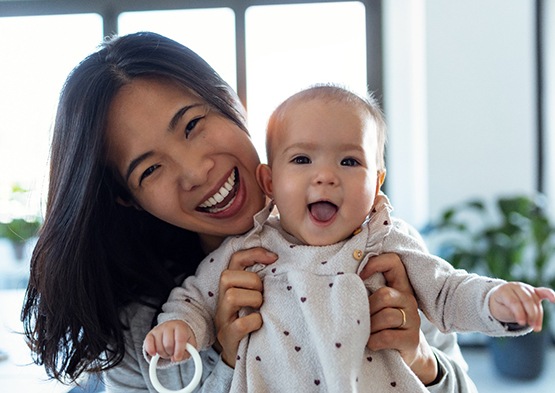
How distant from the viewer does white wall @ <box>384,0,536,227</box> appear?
151 inches

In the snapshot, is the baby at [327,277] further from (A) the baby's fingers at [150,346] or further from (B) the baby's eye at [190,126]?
(B) the baby's eye at [190,126]

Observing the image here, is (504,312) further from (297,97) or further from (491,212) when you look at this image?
(491,212)

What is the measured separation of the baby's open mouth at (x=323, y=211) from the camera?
3.53 ft

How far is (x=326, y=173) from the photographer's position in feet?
3.45

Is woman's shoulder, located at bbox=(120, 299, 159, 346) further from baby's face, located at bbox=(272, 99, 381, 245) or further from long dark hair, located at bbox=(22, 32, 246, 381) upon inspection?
baby's face, located at bbox=(272, 99, 381, 245)

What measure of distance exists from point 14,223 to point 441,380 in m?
3.48

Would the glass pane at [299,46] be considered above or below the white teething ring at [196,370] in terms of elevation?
above

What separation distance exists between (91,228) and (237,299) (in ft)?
1.29

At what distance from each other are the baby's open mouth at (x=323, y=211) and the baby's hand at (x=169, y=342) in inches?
11.5

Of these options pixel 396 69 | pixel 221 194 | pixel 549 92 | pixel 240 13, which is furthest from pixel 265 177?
pixel 549 92

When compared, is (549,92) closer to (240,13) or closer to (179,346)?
(240,13)

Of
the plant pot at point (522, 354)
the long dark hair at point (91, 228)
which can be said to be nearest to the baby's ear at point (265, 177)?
the long dark hair at point (91, 228)

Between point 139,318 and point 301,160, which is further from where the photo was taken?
point 139,318

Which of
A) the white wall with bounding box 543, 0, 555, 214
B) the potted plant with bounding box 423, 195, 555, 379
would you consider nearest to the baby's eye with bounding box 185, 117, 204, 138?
the potted plant with bounding box 423, 195, 555, 379
